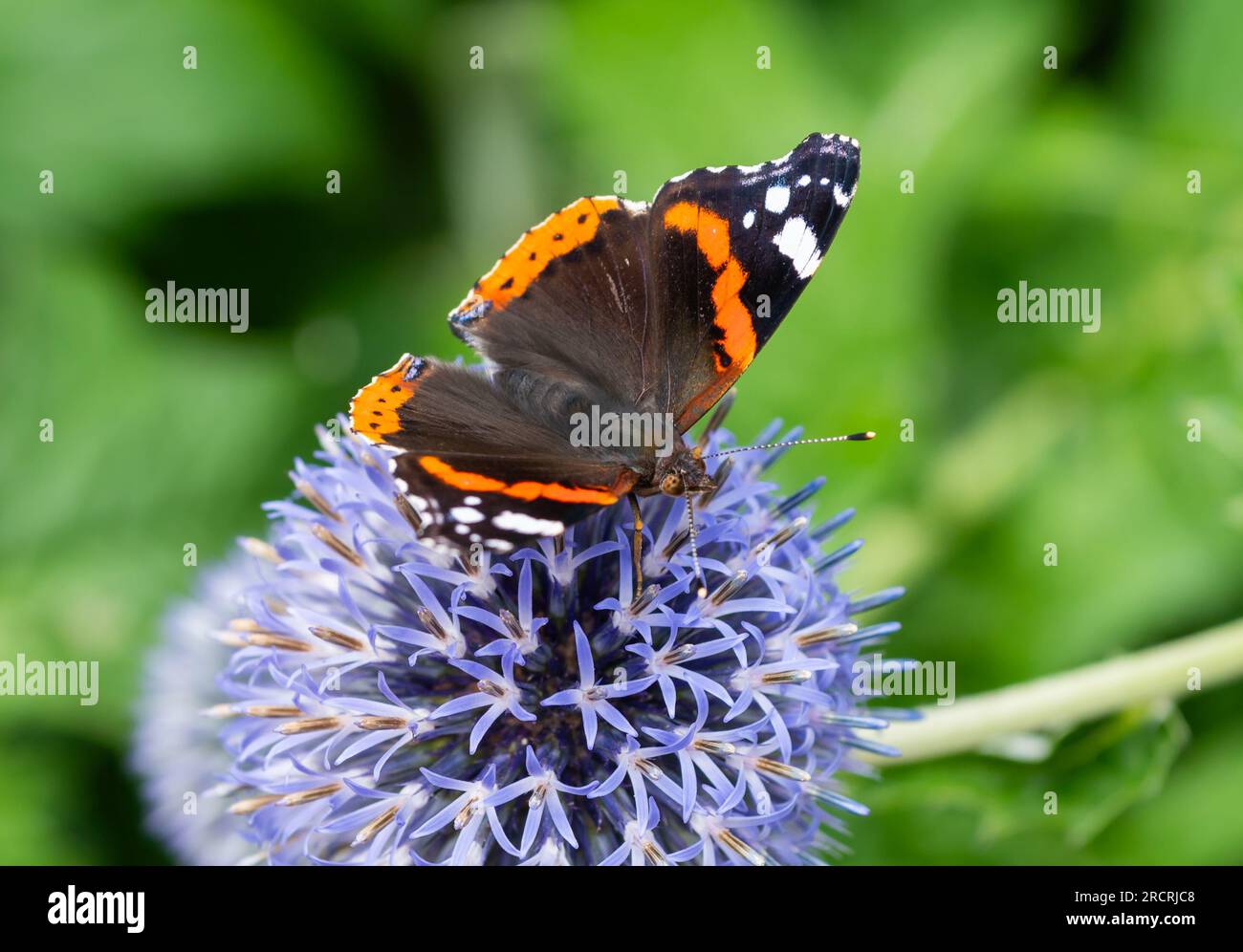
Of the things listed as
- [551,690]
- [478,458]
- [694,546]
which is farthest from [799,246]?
[551,690]

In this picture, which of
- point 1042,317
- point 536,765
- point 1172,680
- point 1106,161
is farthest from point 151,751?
point 1106,161

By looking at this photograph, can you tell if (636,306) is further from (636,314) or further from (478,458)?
(478,458)

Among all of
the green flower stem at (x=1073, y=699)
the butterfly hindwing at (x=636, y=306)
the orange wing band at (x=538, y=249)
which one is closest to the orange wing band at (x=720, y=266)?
the butterfly hindwing at (x=636, y=306)

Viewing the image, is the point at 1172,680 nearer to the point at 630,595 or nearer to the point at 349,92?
the point at 630,595

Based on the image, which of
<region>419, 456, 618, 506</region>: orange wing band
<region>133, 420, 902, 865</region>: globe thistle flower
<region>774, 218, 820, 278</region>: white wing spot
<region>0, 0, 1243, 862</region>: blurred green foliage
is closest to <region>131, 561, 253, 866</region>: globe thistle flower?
<region>0, 0, 1243, 862</region>: blurred green foliage

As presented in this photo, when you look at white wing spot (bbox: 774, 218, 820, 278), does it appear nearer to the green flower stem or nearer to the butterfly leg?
the butterfly leg

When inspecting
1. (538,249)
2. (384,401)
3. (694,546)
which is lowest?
(694,546)
